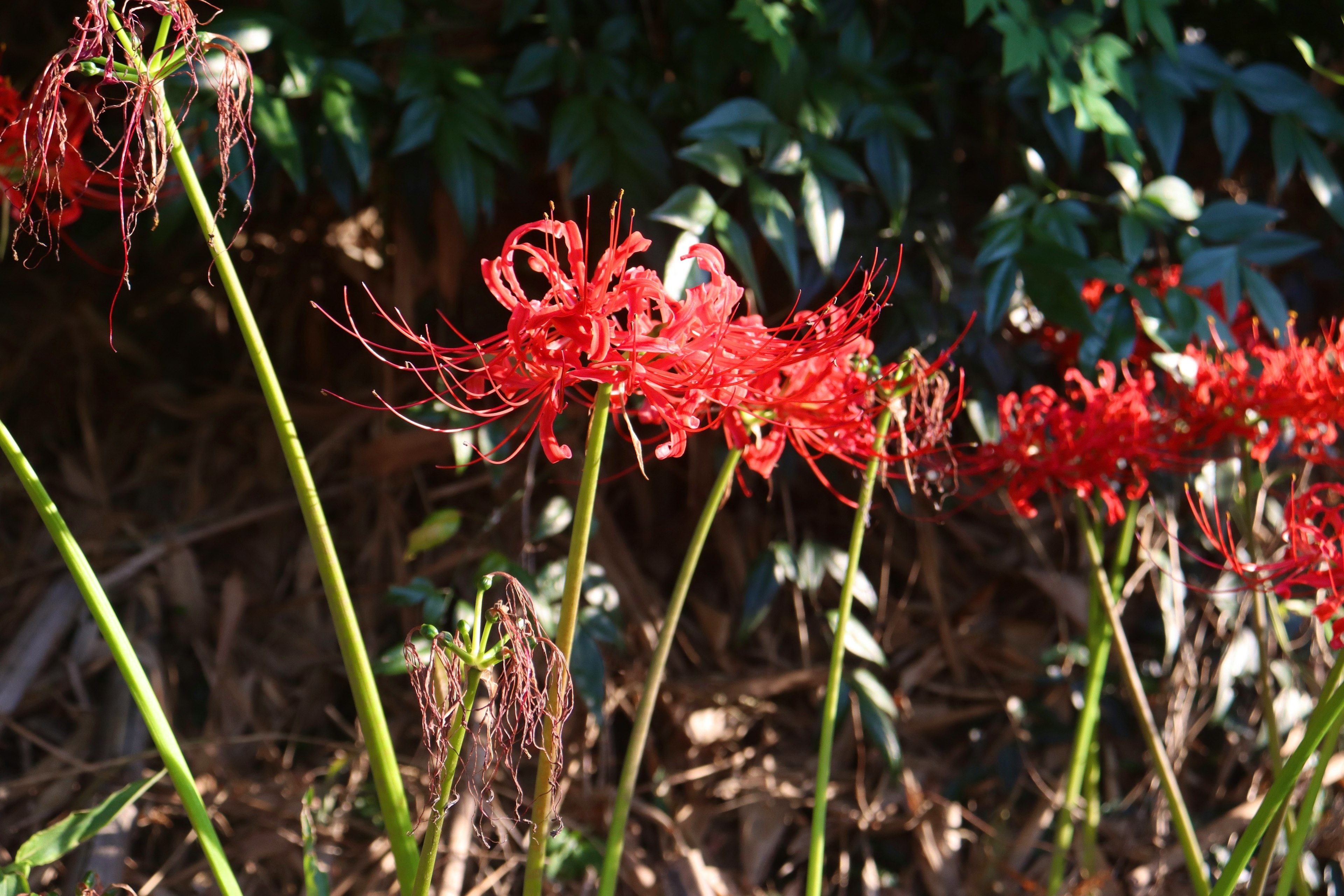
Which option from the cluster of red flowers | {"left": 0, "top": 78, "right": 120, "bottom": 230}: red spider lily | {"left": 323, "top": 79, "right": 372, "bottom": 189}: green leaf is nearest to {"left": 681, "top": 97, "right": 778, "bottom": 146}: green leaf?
{"left": 323, "top": 79, "right": 372, "bottom": 189}: green leaf

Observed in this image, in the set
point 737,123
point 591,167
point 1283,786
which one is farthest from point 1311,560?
point 591,167

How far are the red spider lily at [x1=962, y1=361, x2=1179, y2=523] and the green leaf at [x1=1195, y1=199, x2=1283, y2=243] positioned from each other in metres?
0.37

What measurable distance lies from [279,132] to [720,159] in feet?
1.53

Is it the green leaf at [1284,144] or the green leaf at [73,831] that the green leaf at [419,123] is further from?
the green leaf at [1284,144]

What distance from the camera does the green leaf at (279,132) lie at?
3.56 ft

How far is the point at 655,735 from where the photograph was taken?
149 centimetres

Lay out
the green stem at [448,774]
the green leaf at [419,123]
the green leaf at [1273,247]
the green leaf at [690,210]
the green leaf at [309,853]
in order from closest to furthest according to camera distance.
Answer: the green stem at [448,774] → the green leaf at [309,853] → the green leaf at [690,210] → the green leaf at [419,123] → the green leaf at [1273,247]

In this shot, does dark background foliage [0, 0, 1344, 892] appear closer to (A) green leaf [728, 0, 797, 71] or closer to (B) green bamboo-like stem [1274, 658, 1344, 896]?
(A) green leaf [728, 0, 797, 71]

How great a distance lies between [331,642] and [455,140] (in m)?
0.79

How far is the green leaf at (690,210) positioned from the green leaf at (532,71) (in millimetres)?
265

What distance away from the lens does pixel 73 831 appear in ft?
2.41

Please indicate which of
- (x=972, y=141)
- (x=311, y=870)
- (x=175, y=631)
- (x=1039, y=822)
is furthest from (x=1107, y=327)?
(x=175, y=631)

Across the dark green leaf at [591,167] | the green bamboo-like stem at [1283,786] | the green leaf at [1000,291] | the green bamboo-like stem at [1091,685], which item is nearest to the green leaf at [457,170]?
the dark green leaf at [591,167]

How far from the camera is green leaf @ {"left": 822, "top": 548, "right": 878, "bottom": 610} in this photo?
1221 millimetres
